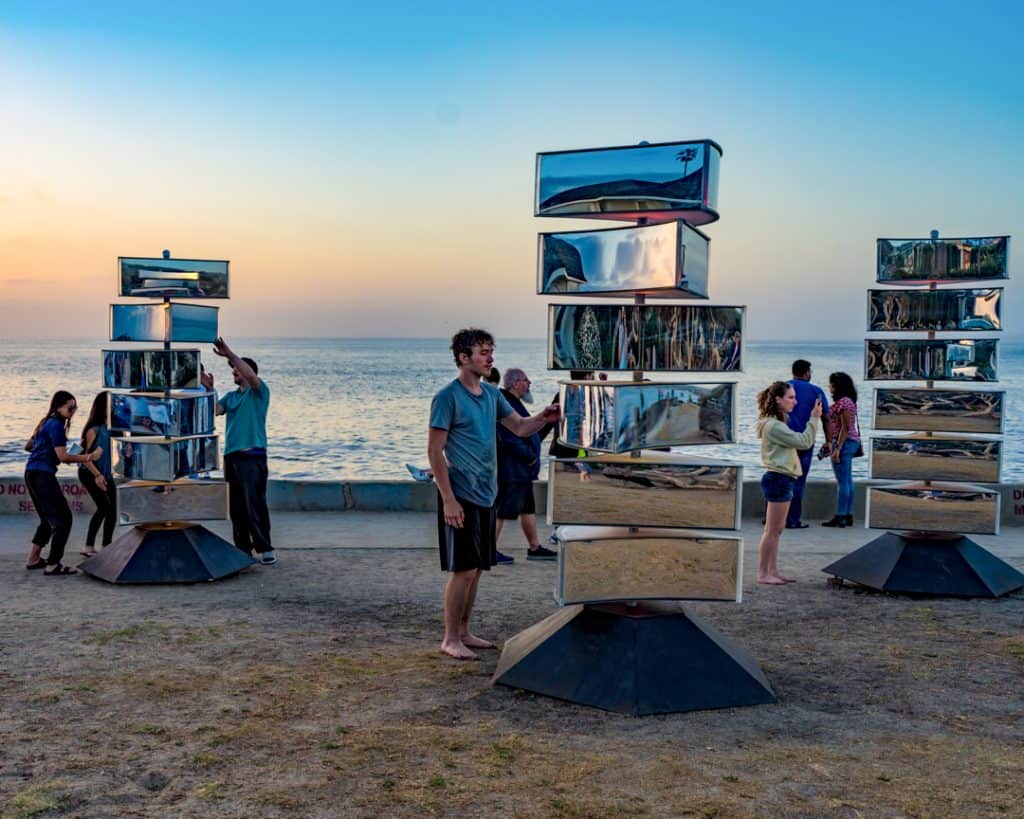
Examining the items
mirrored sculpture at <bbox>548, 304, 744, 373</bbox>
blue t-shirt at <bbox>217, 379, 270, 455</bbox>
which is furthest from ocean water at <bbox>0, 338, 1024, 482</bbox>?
blue t-shirt at <bbox>217, 379, 270, 455</bbox>

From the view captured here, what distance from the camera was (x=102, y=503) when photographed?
9391 millimetres

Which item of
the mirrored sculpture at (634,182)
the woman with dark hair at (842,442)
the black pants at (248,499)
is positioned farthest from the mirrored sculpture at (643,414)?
the woman with dark hair at (842,442)

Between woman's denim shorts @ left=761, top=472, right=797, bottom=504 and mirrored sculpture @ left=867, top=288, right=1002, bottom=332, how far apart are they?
1.46 meters

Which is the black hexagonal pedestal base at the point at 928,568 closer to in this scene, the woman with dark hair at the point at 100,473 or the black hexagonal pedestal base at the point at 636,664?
the black hexagonal pedestal base at the point at 636,664

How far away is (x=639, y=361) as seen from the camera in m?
5.75

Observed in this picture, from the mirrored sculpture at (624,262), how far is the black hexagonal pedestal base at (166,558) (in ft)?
13.4

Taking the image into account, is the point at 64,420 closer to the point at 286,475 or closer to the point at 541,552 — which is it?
the point at 541,552

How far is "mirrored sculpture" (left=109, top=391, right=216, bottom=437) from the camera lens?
8.60m

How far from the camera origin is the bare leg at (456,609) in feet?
21.0

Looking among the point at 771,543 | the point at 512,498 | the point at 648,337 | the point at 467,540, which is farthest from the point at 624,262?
the point at 512,498

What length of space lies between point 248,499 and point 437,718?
4.44 metres

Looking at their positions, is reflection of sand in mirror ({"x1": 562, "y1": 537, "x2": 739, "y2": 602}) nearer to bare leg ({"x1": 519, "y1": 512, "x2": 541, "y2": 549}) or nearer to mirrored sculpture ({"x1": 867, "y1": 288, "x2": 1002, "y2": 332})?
mirrored sculpture ({"x1": 867, "y1": 288, "x2": 1002, "y2": 332})

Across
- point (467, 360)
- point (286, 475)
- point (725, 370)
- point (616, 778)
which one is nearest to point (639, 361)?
point (725, 370)

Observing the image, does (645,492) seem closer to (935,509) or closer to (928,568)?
(928,568)
